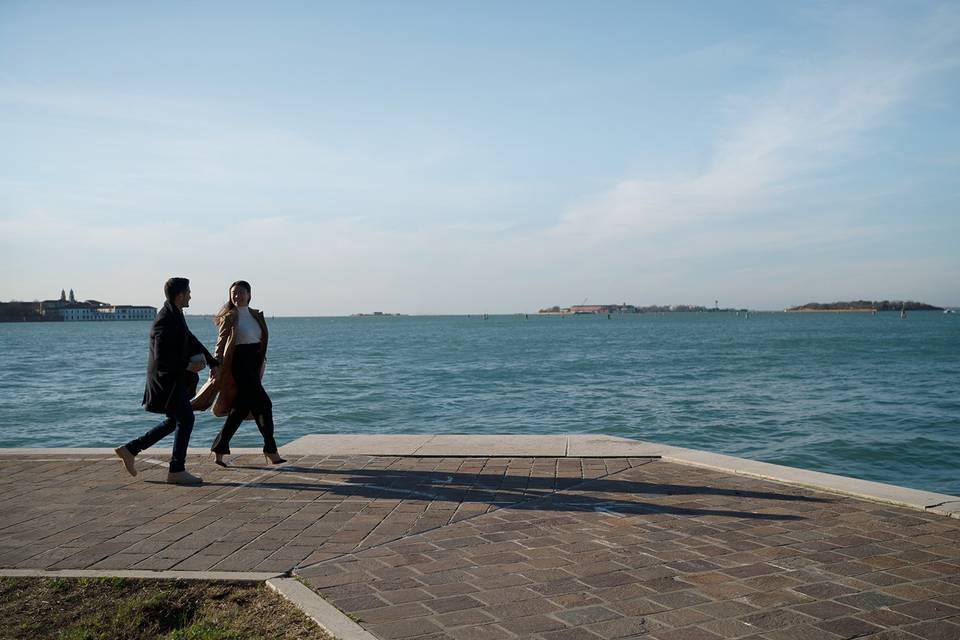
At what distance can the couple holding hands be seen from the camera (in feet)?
22.4

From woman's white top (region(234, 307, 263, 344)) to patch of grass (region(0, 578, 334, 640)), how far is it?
3.35 m

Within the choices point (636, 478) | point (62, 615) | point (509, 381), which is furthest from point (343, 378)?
point (62, 615)

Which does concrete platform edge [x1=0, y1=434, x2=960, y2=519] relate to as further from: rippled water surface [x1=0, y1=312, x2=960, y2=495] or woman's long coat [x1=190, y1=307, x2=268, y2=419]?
rippled water surface [x1=0, y1=312, x2=960, y2=495]

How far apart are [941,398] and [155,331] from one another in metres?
24.9

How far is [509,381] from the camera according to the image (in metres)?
30.6

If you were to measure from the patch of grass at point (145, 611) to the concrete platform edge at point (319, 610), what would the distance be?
34mm

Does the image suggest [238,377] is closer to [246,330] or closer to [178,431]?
[246,330]

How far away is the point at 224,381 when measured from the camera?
7484 millimetres

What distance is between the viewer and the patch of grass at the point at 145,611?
370 cm

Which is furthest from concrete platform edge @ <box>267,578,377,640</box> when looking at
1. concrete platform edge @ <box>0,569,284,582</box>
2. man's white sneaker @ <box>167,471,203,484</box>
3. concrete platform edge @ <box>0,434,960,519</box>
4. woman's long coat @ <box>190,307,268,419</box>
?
concrete platform edge @ <box>0,434,960,519</box>

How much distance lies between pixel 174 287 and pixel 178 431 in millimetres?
1269

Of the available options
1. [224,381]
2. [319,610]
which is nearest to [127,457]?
[224,381]

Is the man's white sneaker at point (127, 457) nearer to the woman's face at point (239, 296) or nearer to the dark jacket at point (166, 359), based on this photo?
the dark jacket at point (166, 359)

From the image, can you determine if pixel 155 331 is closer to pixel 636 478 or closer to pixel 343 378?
pixel 636 478
